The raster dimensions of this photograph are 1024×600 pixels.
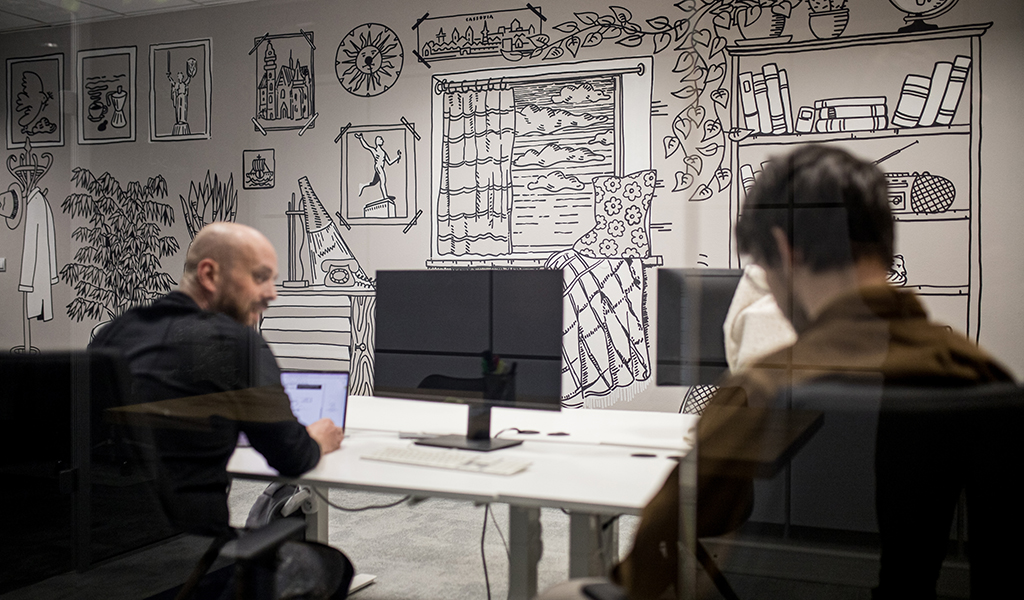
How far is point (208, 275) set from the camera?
1.88m

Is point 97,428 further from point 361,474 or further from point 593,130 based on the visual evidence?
point 593,130

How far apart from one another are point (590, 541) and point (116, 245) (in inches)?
55.3

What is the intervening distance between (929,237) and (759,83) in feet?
1.31

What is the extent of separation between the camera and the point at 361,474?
1712mm

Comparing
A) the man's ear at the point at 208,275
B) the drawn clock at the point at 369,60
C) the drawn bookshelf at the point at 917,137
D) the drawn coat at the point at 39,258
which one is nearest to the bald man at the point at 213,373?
the man's ear at the point at 208,275

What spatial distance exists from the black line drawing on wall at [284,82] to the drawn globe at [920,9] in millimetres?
1213

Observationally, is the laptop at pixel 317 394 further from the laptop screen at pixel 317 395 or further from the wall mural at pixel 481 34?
the wall mural at pixel 481 34

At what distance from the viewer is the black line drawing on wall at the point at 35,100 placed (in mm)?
2062

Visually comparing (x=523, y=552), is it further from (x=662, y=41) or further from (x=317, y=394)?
(x=662, y=41)

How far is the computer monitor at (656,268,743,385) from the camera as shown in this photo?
57.6 inches

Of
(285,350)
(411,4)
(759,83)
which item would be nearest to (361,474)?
(285,350)

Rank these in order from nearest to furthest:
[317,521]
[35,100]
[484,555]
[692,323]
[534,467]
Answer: [692,323] < [534,467] < [484,555] < [317,521] < [35,100]

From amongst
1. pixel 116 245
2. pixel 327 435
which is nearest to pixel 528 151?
pixel 327 435

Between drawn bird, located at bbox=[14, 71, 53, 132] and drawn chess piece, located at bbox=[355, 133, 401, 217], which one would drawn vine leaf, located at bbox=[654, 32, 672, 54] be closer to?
drawn chess piece, located at bbox=[355, 133, 401, 217]
